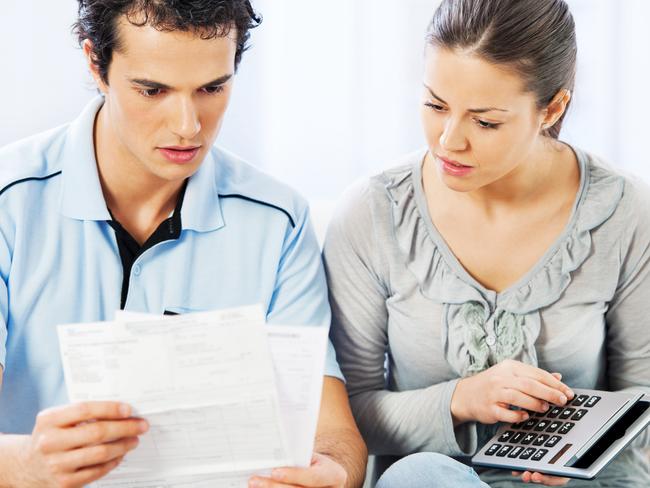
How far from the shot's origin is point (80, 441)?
1.23 m

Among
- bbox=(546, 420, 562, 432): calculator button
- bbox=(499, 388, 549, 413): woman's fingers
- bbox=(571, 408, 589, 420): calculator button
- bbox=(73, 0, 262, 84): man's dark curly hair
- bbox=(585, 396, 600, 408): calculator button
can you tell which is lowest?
bbox=(546, 420, 562, 432): calculator button

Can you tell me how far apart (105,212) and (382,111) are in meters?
1.28

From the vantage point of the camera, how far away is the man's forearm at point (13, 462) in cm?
132

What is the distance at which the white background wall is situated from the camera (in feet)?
8.84

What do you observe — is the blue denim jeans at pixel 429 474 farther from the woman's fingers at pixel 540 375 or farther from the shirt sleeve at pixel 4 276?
the shirt sleeve at pixel 4 276

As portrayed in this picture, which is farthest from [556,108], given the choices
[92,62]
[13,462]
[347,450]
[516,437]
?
[13,462]

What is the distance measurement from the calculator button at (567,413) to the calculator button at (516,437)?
7 cm

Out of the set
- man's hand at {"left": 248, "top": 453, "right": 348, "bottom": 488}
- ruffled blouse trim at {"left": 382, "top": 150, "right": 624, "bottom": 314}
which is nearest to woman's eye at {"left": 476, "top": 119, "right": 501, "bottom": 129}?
ruffled blouse trim at {"left": 382, "top": 150, "right": 624, "bottom": 314}

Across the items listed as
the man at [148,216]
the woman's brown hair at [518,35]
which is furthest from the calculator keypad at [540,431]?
the woman's brown hair at [518,35]

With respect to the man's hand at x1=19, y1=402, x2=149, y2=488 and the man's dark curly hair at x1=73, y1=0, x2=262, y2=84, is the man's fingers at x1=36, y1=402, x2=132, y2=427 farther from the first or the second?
the man's dark curly hair at x1=73, y1=0, x2=262, y2=84

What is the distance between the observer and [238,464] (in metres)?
1.31

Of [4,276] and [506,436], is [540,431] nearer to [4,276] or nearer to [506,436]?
[506,436]

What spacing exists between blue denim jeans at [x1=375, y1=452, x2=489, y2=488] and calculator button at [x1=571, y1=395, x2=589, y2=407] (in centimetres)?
22

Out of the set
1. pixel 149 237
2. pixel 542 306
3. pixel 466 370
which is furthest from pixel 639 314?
pixel 149 237
